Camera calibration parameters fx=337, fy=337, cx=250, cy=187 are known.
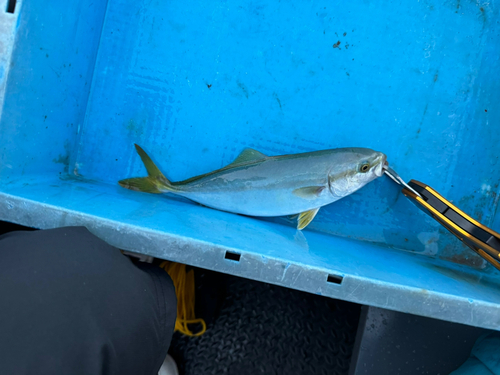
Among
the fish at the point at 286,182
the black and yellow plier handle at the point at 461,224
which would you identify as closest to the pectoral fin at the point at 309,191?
the fish at the point at 286,182

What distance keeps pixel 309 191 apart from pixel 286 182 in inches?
4.9

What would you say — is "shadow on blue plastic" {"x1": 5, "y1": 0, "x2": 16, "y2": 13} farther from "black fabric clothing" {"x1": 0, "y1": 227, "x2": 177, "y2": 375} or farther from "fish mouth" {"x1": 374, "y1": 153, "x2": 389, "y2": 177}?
"fish mouth" {"x1": 374, "y1": 153, "x2": 389, "y2": 177}

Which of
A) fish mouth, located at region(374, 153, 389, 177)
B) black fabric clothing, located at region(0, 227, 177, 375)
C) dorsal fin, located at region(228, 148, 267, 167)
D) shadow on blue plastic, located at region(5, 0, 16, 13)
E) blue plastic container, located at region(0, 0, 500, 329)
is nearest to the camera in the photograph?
black fabric clothing, located at region(0, 227, 177, 375)

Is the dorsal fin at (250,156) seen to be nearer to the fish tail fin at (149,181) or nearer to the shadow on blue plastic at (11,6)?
the fish tail fin at (149,181)

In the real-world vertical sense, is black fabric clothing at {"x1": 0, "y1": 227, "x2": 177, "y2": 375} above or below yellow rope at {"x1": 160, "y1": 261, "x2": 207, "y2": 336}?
above

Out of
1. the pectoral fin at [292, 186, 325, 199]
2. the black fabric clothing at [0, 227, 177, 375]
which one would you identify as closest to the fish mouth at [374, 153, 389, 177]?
the pectoral fin at [292, 186, 325, 199]

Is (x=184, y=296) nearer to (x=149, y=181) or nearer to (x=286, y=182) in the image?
(x=149, y=181)

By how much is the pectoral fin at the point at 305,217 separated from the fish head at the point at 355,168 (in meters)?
0.19

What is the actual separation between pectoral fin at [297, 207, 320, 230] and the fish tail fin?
2.32ft

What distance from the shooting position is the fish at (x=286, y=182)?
168cm

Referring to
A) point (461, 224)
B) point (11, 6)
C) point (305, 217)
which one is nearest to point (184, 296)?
point (305, 217)

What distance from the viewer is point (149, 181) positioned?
1.88 meters

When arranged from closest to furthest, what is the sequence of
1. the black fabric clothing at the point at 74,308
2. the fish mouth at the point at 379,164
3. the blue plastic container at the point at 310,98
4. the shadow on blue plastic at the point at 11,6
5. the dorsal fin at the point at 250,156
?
the black fabric clothing at the point at 74,308 < the shadow on blue plastic at the point at 11,6 < the fish mouth at the point at 379,164 < the dorsal fin at the point at 250,156 < the blue plastic container at the point at 310,98

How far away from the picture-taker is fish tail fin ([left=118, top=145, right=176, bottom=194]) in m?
1.86
